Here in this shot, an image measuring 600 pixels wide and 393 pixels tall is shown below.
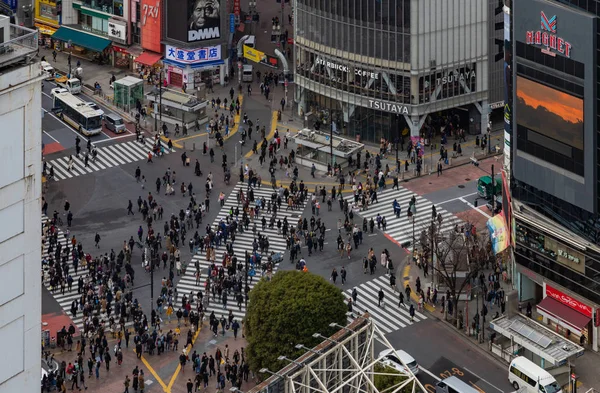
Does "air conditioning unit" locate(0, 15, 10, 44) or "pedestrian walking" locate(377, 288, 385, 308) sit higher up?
"air conditioning unit" locate(0, 15, 10, 44)

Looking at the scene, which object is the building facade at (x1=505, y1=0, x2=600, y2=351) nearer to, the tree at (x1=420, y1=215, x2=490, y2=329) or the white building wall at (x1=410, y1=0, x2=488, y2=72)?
the tree at (x1=420, y1=215, x2=490, y2=329)

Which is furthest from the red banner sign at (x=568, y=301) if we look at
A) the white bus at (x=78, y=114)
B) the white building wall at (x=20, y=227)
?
the white building wall at (x=20, y=227)

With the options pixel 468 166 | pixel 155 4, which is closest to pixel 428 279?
pixel 468 166

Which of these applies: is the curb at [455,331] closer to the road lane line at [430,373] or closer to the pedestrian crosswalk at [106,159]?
the road lane line at [430,373]

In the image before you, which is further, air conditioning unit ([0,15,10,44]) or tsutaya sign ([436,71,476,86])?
tsutaya sign ([436,71,476,86])

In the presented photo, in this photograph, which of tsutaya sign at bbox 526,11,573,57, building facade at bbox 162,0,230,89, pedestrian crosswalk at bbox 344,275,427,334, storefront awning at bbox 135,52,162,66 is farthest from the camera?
storefront awning at bbox 135,52,162,66

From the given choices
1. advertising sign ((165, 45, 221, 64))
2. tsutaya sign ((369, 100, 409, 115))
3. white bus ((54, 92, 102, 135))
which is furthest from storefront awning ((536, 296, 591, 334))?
advertising sign ((165, 45, 221, 64))

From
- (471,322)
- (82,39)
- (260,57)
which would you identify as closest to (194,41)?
(260,57)
